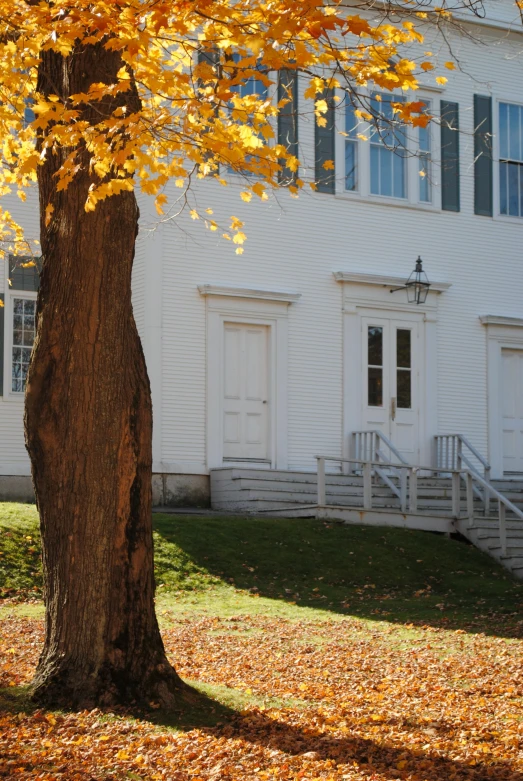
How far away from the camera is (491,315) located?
20.3 m

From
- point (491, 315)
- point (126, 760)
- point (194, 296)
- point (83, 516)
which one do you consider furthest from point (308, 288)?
point (126, 760)

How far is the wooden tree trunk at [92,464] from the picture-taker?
22.9ft

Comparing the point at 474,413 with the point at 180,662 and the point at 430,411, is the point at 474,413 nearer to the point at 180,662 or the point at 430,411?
the point at 430,411

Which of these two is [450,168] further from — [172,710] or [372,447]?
[172,710]

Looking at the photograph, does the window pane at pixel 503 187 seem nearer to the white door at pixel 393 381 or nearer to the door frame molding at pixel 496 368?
the door frame molding at pixel 496 368

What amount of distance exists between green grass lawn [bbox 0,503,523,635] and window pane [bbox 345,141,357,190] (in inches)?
261

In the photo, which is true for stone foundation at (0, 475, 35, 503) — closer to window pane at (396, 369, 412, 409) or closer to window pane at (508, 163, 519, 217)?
window pane at (396, 369, 412, 409)

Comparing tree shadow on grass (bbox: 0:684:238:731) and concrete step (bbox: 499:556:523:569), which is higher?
concrete step (bbox: 499:556:523:569)

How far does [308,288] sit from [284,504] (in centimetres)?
394

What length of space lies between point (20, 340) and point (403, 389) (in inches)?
267

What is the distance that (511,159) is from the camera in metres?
20.9

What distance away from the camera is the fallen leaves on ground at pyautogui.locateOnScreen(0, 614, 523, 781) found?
5.98 meters

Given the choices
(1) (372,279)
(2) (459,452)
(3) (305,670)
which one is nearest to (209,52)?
(3) (305,670)

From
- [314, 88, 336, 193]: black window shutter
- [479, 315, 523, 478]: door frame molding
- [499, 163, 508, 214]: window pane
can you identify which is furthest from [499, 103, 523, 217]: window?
[314, 88, 336, 193]: black window shutter
